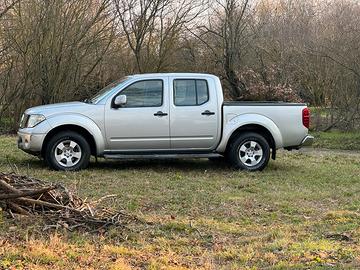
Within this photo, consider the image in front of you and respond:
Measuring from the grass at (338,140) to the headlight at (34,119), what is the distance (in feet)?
30.0

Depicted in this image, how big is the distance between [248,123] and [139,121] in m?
1.98

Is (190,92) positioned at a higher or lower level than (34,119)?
higher

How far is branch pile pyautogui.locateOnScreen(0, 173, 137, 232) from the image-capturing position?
19.2 ft

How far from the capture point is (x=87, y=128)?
32.5 ft

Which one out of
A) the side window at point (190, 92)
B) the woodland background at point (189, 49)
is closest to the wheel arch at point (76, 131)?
the side window at point (190, 92)

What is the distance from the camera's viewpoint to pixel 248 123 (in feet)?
33.9

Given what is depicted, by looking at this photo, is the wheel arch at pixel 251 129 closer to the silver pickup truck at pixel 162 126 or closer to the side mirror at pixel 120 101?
the silver pickup truck at pixel 162 126

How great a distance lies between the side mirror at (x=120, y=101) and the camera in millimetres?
9984

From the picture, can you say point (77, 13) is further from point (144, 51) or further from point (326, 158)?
point (326, 158)

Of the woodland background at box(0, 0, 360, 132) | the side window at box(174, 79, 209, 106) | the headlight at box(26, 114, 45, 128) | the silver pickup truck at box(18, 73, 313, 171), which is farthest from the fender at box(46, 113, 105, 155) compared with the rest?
the woodland background at box(0, 0, 360, 132)

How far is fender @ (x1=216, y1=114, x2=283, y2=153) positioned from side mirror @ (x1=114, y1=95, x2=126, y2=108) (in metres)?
1.88

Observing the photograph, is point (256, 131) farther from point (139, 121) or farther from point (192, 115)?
point (139, 121)

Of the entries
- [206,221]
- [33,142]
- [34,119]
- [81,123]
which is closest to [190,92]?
[81,123]

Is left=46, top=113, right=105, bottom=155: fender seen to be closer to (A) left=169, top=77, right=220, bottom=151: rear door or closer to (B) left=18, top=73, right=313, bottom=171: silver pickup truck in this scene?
(B) left=18, top=73, right=313, bottom=171: silver pickup truck
